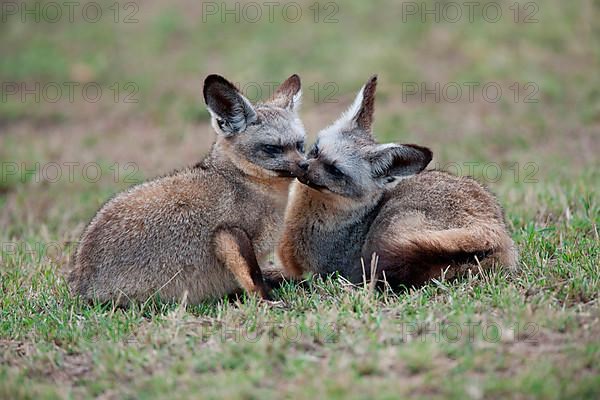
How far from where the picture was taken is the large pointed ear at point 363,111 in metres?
7.74

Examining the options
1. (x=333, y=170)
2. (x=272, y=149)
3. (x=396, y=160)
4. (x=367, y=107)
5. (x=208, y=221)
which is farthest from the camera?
(x=367, y=107)

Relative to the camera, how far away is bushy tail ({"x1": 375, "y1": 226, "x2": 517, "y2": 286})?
6543 millimetres

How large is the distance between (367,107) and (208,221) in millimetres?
2086

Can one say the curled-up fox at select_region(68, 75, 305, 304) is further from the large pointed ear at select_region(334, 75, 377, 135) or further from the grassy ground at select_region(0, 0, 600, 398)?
the large pointed ear at select_region(334, 75, 377, 135)

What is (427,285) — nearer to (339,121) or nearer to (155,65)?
(339,121)

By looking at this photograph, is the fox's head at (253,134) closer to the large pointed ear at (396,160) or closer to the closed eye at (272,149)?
the closed eye at (272,149)

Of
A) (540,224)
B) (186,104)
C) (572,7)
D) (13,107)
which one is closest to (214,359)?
(540,224)

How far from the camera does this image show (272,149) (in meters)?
7.10

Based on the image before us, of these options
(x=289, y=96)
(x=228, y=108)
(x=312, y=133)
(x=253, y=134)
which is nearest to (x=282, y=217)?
(x=253, y=134)

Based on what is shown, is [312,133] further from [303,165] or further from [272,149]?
[303,165]

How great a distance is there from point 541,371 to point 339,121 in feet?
12.1

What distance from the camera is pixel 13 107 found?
15.4 meters

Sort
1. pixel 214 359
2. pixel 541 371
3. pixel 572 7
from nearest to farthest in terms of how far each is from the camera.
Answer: pixel 541 371
pixel 214 359
pixel 572 7

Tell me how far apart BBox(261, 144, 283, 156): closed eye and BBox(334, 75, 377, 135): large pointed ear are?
0.97 m
